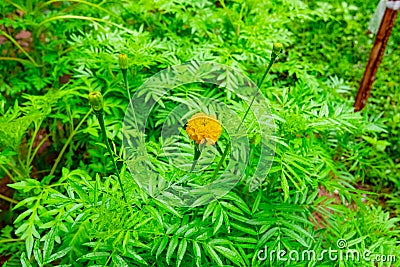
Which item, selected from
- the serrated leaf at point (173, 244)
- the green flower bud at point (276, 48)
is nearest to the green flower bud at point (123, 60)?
the green flower bud at point (276, 48)

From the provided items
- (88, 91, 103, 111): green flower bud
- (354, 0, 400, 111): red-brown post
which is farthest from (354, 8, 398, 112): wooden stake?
(88, 91, 103, 111): green flower bud

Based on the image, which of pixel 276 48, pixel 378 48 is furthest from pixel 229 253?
pixel 378 48

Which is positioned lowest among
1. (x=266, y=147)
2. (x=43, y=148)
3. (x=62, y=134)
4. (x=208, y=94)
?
(x=43, y=148)

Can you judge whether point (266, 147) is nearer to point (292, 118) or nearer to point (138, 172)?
point (292, 118)

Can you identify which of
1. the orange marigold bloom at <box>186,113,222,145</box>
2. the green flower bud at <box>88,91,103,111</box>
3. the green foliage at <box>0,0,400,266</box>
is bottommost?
the green foliage at <box>0,0,400,266</box>

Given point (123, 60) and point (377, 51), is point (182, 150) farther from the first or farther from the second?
point (377, 51)

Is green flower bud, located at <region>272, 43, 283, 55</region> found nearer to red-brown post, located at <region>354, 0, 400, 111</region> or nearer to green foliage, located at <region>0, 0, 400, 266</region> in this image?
green foliage, located at <region>0, 0, 400, 266</region>

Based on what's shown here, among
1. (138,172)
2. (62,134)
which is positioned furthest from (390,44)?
(138,172)

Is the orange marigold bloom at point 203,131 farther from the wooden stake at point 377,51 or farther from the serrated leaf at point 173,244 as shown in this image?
the wooden stake at point 377,51
